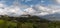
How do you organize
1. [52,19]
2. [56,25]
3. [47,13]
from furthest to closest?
[47,13], [52,19], [56,25]

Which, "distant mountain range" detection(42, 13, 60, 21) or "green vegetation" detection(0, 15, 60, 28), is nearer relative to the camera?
"green vegetation" detection(0, 15, 60, 28)

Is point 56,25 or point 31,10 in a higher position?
point 31,10

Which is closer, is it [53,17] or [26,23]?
[26,23]

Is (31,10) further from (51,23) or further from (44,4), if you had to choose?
(51,23)

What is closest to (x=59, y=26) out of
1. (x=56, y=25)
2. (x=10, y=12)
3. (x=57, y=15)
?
(x=56, y=25)

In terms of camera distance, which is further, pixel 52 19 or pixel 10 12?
pixel 10 12

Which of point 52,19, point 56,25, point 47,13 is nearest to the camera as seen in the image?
point 56,25

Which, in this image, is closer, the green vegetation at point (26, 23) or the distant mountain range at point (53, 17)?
the green vegetation at point (26, 23)

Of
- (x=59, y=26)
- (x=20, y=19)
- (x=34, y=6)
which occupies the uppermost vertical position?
(x=34, y=6)
